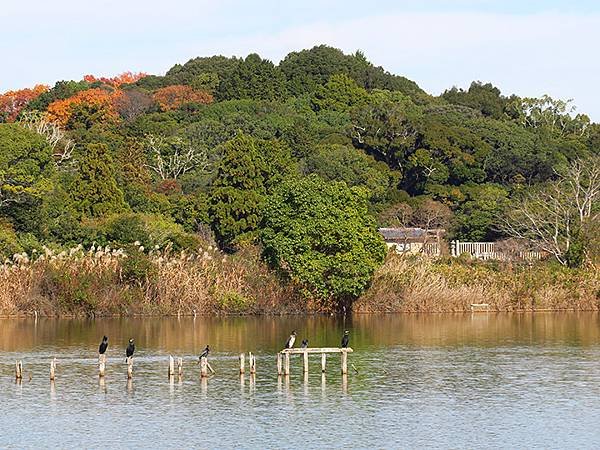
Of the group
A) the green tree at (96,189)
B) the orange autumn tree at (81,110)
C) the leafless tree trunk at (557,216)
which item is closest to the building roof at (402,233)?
the leafless tree trunk at (557,216)

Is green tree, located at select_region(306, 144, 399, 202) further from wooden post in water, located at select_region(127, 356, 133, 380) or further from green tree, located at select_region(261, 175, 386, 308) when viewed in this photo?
wooden post in water, located at select_region(127, 356, 133, 380)

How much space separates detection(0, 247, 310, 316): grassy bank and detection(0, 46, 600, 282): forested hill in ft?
6.09

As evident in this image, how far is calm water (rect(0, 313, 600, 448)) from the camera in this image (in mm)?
25047

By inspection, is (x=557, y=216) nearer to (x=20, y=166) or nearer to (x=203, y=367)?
(x=20, y=166)

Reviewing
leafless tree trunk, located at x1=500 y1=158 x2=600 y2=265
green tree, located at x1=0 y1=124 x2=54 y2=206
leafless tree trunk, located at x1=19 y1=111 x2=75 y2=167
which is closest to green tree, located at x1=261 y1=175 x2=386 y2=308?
green tree, located at x1=0 y1=124 x2=54 y2=206

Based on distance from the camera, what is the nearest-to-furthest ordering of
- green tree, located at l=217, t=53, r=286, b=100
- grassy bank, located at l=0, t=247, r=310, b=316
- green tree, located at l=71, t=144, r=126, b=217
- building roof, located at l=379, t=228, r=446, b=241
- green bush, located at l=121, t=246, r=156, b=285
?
grassy bank, located at l=0, t=247, r=310, b=316, green bush, located at l=121, t=246, r=156, b=285, green tree, located at l=71, t=144, r=126, b=217, building roof, located at l=379, t=228, r=446, b=241, green tree, located at l=217, t=53, r=286, b=100

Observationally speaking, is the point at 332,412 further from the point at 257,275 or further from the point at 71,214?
the point at 71,214

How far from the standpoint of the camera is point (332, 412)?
90.6ft

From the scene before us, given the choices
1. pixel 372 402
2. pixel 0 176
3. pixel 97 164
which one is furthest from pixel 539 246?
pixel 372 402

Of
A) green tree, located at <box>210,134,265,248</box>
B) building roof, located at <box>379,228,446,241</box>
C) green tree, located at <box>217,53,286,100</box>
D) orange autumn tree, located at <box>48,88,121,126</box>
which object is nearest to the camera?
green tree, located at <box>210,134,265,248</box>

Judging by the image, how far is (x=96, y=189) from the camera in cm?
6019

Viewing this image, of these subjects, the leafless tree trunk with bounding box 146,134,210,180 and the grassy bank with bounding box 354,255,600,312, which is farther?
the leafless tree trunk with bounding box 146,134,210,180

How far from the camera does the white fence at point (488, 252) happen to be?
208ft

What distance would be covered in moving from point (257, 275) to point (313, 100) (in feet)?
157
